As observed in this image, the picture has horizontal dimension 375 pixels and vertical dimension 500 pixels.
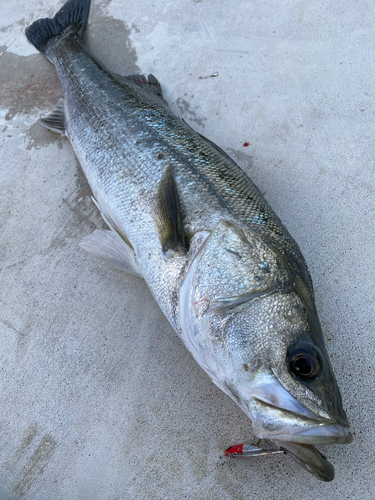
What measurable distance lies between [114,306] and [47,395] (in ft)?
2.48

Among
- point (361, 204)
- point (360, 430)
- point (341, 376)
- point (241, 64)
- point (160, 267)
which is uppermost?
point (241, 64)

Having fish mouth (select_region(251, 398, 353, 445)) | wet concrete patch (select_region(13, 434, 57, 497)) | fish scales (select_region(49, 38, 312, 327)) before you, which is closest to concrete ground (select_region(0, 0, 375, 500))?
wet concrete patch (select_region(13, 434, 57, 497))

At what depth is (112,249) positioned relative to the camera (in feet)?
7.93

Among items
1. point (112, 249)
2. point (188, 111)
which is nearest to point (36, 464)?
point (112, 249)

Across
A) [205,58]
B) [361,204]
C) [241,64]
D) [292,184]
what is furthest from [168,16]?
[361,204]

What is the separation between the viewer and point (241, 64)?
319cm

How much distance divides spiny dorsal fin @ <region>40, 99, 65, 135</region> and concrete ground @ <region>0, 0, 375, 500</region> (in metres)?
0.13

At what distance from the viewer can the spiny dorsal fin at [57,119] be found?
294 centimetres

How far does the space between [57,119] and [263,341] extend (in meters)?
2.57

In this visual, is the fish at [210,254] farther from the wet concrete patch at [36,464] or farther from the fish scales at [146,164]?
the wet concrete patch at [36,464]

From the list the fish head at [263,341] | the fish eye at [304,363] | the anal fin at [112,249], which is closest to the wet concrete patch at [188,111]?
the anal fin at [112,249]

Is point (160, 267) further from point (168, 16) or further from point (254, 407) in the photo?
point (168, 16)

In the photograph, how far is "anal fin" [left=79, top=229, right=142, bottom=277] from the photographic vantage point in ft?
7.74

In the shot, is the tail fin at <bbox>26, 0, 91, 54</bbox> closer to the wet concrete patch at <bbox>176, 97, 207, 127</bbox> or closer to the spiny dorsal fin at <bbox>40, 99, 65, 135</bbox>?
the spiny dorsal fin at <bbox>40, 99, 65, 135</bbox>
